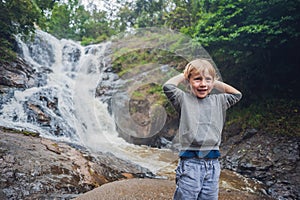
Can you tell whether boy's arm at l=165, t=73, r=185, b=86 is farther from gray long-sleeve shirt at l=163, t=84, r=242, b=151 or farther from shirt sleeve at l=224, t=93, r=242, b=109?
shirt sleeve at l=224, t=93, r=242, b=109

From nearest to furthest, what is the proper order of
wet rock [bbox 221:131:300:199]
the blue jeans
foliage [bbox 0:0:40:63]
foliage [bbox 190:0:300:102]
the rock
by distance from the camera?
the blue jeans < the rock < wet rock [bbox 221:131:300:199] < foliage [bbox 190:0:300:102] < foliage [bbox 0:0:40:63]

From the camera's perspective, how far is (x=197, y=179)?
1330mm

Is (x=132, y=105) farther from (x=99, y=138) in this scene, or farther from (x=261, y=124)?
(x=261, y=124)

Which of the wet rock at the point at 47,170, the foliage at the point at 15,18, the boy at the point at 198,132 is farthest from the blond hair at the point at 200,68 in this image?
the foliage at the point at 15,18

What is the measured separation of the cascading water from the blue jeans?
11.9 ft

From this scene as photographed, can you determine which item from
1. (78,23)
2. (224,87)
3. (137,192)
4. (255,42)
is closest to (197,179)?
(224,87)

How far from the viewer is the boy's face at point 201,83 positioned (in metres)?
1.41

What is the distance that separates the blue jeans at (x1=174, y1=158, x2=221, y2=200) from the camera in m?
1.32

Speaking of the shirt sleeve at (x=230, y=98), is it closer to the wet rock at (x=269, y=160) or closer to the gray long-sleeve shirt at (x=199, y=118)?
the gray long-sleeve shirt at (x=199, y=118)

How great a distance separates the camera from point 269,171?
16.0 ft

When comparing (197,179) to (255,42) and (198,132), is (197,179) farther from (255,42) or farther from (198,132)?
(255,42)

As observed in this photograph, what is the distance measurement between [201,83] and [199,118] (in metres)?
0.23

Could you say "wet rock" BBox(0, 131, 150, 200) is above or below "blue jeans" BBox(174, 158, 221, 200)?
below

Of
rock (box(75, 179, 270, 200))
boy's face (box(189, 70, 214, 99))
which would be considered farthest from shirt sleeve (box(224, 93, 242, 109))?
rock (box(75, 179, 270, 200))
